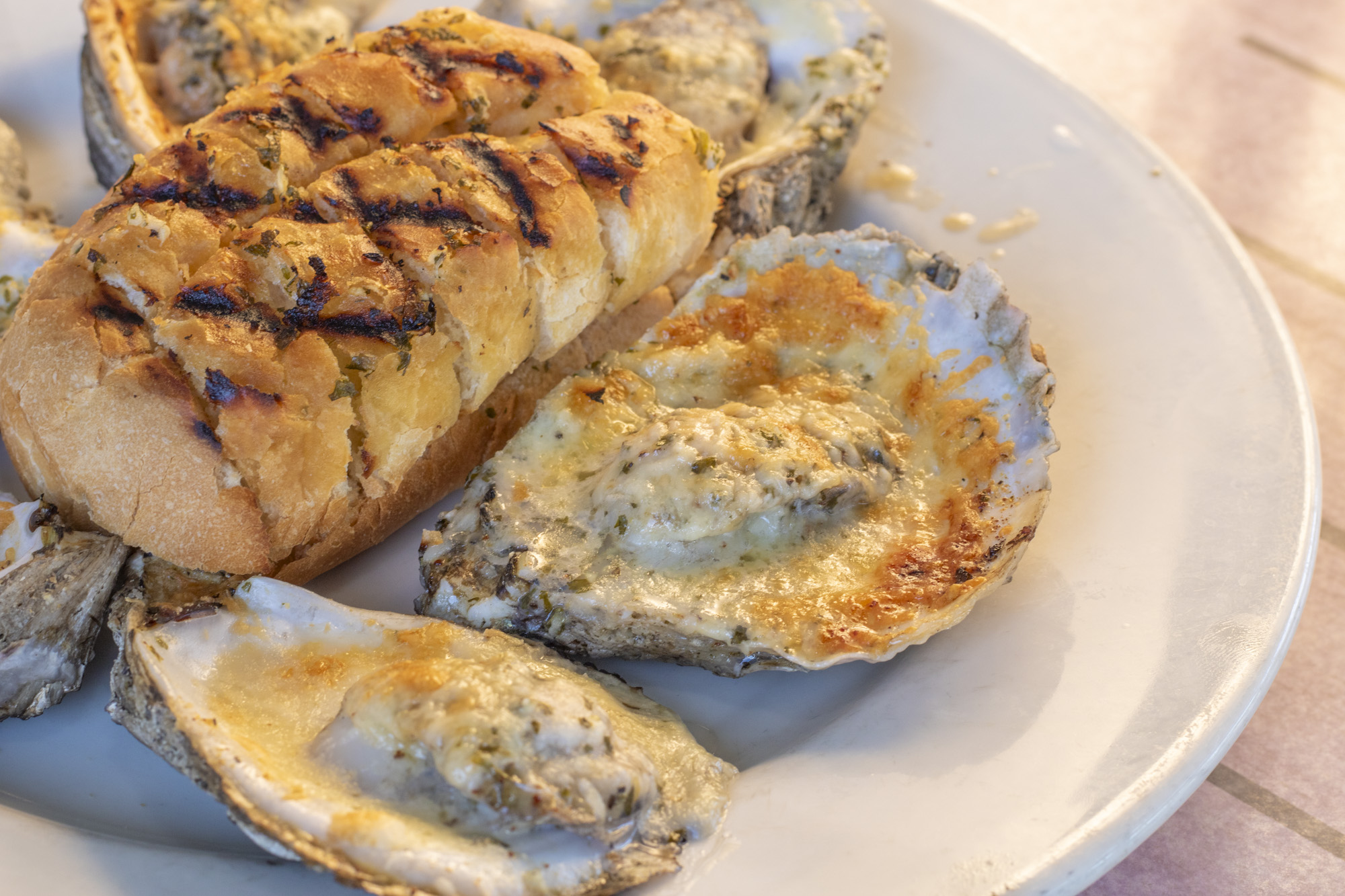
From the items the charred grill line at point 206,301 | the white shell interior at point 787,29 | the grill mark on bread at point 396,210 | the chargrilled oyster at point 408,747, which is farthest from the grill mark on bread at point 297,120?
the white shell interior at point 787,29

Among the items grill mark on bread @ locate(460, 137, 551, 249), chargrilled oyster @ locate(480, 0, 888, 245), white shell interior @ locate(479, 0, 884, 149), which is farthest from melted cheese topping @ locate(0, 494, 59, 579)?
white shell interior @ locate(479, 0, 884, 149)

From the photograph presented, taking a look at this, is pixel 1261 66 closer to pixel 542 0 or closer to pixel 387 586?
pixel 542 0

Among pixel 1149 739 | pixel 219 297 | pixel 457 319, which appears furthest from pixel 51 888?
pixel 1149 739

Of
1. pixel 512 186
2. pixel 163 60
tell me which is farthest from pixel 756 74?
pixel 163 60

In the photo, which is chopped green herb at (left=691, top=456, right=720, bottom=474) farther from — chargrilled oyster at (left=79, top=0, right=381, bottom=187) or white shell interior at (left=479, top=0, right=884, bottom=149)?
chargrilled oyster at (left=79, top=0, right=381, bottom=187)

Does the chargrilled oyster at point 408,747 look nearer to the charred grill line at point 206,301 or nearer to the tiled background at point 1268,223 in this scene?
the charred grill line at point 206,301

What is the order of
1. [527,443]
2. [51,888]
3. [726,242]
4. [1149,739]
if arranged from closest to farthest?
[51,888], [1149,739], [527,443], [726,242]
